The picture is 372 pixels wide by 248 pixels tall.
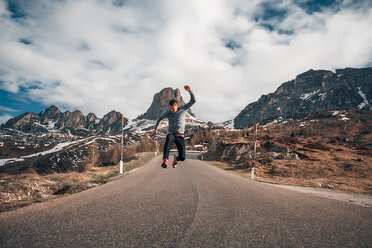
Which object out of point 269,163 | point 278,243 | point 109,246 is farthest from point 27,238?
point 269,163

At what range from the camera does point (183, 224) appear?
435 cm

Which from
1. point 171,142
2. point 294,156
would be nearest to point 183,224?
point 171,142

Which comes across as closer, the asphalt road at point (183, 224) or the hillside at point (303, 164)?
the asphalt road at point (183, 224)

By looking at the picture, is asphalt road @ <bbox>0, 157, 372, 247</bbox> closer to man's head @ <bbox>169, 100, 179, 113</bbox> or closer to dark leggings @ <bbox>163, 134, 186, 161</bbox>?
dark leggings @ <bbox>163, 134, 186, 161</bbox>

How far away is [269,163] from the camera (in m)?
28.0

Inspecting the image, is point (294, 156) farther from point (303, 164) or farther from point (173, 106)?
point (173, 106)

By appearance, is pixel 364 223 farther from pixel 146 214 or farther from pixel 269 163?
pixel 269 163

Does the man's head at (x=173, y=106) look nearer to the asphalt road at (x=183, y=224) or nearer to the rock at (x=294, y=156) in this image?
the asphalt road at (x=183, y=224)

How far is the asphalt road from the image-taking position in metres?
3.56

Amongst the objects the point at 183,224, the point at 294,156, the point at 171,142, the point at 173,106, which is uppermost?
the point at 173,106

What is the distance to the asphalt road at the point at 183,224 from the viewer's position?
356cm

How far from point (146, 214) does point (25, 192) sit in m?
6.16

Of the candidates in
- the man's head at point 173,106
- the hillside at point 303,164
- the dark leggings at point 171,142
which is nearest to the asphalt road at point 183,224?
the dark leggings at point 171,142

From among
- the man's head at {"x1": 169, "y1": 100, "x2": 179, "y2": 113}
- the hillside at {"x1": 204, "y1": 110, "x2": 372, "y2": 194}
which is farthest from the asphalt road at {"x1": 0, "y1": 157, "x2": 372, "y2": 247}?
the hillside at {"x1": 204, "y1": 110, "x2": 372, "y2": 194}
